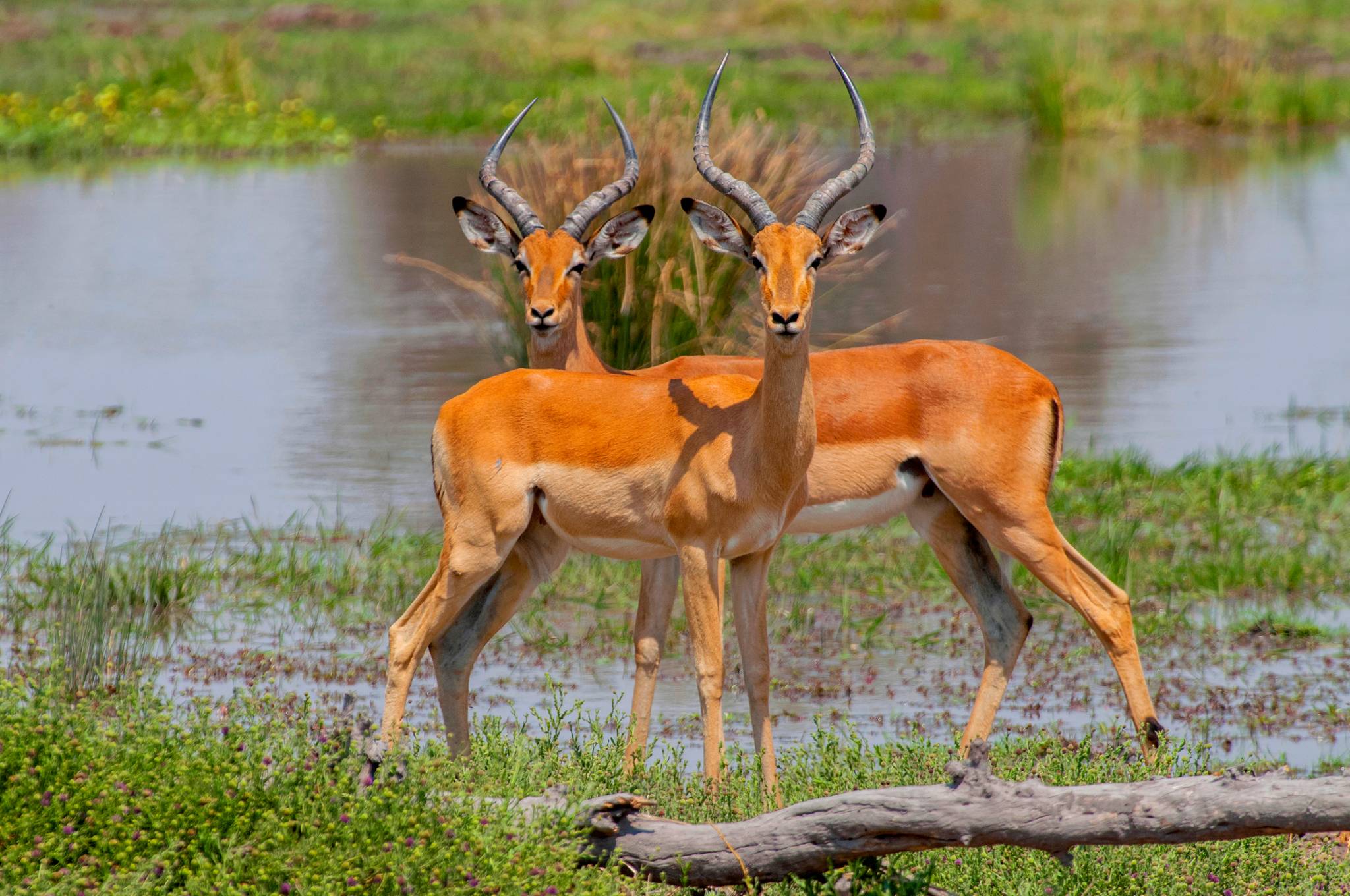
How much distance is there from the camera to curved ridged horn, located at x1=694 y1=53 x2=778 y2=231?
5.91 metres

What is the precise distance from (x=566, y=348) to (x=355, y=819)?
2.80 m

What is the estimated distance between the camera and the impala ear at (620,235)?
7.30m

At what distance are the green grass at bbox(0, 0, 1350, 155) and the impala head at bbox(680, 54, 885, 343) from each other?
1726 cm

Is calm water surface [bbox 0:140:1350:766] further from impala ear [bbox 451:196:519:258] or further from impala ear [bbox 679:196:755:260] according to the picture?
impala ear [bbox 679:196:755:260]

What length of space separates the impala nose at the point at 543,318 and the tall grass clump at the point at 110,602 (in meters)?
1.80

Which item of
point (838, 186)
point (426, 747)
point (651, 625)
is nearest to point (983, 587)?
point (651, 625)

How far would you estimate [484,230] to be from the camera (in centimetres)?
762

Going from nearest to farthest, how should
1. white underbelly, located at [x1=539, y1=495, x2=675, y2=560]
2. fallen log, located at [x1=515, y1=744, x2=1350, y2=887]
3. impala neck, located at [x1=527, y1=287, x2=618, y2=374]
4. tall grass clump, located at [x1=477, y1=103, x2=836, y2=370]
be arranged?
1. fallen log, located at [x1=515, y1=744, x2=1350, y2=887]
2. white underbelly, located at [x1=539, y1=495, x2=675, y2=560]
3. impala neck, located at [x1=527, y1=287, x2=618, y2=374]
4. tall grass clump, located at [x1=477, y1=103, x2=836, y2=370]

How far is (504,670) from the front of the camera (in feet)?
25.3

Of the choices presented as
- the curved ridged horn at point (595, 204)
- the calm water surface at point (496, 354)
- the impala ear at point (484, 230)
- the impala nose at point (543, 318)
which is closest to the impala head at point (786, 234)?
the impala nose at point (543, 318)

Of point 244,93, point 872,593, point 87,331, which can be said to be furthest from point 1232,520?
point 244,93

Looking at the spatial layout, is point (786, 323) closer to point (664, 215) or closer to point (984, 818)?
point (984, 818)

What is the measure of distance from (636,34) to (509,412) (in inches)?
1390

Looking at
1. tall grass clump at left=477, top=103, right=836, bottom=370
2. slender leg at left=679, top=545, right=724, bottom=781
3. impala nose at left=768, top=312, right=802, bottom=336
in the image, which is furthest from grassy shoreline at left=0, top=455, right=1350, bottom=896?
tall grass clump at left=477, top=103, right=836, bottom=370
